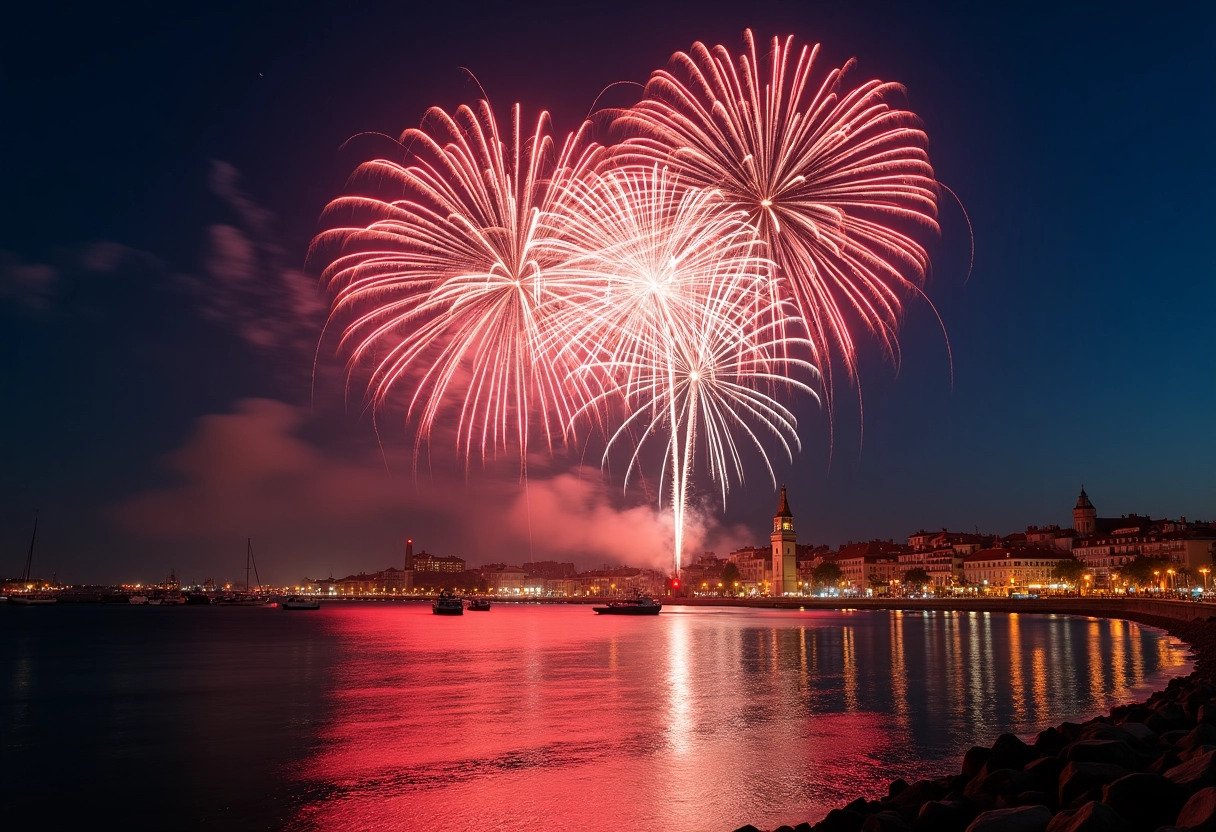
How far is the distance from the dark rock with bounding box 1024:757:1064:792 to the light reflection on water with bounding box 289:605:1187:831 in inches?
126

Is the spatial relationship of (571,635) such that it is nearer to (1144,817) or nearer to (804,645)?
(804,645)

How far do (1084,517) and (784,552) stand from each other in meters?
60.8

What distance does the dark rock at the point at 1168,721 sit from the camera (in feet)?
55.1

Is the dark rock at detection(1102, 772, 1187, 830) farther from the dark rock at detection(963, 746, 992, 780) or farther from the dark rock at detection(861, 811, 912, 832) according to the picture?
the dark rock at detection(963, 746, 992, 780)

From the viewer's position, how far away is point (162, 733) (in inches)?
913

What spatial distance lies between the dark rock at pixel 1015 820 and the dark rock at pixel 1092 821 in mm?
248

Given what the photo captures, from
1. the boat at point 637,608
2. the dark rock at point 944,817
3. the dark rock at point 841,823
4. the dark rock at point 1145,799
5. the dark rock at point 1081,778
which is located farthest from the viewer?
the boat at point 637,608

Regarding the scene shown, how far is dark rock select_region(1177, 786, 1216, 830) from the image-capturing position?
8133mm

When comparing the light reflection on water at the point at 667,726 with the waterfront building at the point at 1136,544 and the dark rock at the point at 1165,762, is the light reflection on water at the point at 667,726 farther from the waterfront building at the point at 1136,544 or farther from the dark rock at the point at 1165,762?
the waterfront building at the point at 1136,544

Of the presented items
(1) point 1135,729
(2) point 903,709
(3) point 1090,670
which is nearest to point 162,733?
(2) point 903,709

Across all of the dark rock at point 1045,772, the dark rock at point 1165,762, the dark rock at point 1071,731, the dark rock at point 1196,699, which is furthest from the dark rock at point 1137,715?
the dark rock at point 1045,772

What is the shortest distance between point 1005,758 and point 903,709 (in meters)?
13.0

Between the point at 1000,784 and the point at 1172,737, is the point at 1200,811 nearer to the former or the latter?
the point at 1000,784

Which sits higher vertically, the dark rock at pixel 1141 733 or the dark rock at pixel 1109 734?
the dark rock at pixel 1109 734
